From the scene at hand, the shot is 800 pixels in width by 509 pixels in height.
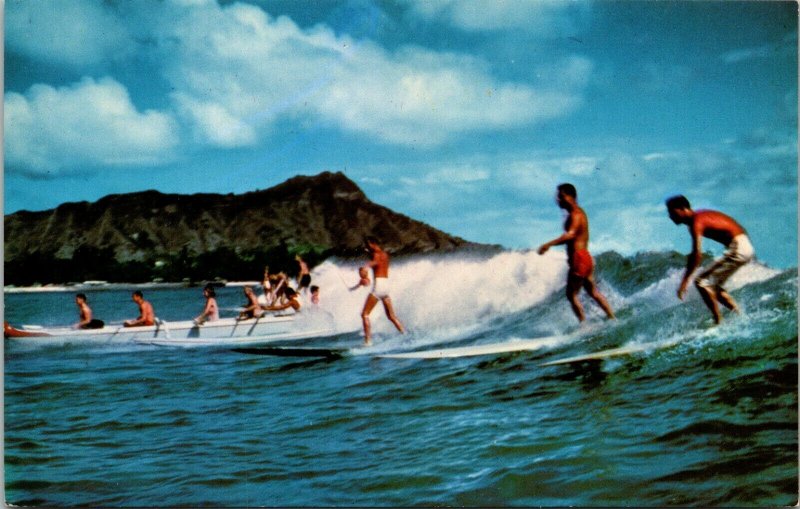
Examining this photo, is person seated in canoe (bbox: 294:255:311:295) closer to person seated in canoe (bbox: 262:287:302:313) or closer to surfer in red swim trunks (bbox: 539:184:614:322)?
person seated in canoe (bbox: 262:287:302:313)

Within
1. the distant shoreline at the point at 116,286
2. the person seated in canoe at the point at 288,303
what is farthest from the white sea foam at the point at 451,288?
the distant shoreline at the point at 116,286

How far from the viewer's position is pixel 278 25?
4.66m

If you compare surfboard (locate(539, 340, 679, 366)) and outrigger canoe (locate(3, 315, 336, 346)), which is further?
outrigger canoe (locate(3, 315, 336, 346))

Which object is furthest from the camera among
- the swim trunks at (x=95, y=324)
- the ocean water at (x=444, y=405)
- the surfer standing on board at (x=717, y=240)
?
the swim trunks at (x=95, y=324)

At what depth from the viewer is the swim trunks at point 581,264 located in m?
4.83

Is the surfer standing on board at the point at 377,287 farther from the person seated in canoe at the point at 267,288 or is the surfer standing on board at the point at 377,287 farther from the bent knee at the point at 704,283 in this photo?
the bent knee at the point at 704,283

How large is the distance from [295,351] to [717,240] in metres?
2.60

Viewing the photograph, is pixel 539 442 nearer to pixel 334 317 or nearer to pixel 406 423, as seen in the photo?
pixel 406 423

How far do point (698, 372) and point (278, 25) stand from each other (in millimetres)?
3079

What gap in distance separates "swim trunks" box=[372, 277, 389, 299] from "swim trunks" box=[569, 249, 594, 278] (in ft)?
3.65

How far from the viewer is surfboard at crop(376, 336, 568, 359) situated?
489cm

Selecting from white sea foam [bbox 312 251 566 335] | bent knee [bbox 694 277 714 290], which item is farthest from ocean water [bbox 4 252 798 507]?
bent knee [bbox 694 277 714 290]

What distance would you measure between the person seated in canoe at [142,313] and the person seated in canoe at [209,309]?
277 millimetres

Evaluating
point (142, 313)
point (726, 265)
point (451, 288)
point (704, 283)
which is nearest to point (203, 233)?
point (142, 313)
